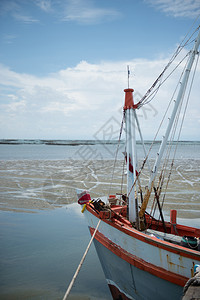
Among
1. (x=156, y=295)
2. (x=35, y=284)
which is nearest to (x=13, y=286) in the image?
(x=35, y=284)

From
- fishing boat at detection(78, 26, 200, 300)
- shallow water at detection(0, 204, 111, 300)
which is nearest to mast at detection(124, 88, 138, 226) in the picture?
fishing boat at detection(78, 26, 200, 300)

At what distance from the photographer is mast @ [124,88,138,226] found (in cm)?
888

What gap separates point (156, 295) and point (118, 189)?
41.9 ft

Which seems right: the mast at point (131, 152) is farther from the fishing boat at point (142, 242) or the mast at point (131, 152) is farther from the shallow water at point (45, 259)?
the shallow water at point (45, 259)

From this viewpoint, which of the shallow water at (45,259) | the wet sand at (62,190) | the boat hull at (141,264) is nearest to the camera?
the boat hull at (141,264)

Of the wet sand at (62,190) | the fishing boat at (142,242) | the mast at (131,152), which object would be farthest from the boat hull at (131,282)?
the wet sand at (62,190)

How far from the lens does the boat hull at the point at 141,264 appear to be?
20.5ft

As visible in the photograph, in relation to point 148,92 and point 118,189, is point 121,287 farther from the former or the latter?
point 118,189

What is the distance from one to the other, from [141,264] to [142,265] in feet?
0.14

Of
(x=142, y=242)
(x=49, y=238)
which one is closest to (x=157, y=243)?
(x=142, y=242)

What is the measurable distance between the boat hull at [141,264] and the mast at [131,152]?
1283mm

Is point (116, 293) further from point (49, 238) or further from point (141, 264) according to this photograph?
point (49, 238)

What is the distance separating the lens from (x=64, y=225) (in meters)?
12.1

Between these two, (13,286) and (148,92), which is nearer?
(13,286)
